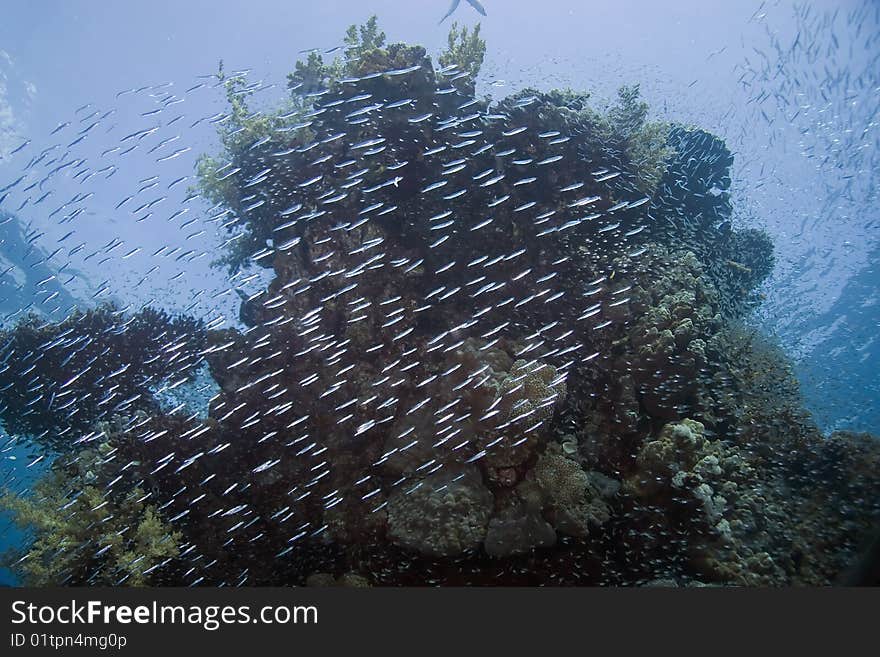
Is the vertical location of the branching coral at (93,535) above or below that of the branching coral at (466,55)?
below

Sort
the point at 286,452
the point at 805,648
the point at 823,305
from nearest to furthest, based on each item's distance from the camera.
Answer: the point at 805,648 → the point at 286,452 → the point at 823,305

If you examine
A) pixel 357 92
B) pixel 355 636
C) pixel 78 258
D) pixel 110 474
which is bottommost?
pixel 355 636

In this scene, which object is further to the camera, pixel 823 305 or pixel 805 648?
pixel 823 305

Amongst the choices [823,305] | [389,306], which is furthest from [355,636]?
[823,305]

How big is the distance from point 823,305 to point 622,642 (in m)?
53.9

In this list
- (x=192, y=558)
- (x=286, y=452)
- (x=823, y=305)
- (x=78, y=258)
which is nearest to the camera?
(x=192, y=558)

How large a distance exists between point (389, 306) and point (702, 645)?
276 inches

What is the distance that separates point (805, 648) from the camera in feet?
14.5

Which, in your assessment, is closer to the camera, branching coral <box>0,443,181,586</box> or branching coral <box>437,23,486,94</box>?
branching coral <box>0,443,181,586</box>

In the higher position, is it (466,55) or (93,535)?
(466,55)

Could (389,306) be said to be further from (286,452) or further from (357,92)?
(357,92)

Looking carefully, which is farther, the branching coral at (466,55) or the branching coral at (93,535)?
the branching coral at (466,55)

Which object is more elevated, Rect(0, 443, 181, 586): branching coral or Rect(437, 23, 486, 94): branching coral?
Rect(437, 23, 486, 94): branching coral

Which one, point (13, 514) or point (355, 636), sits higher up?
point (13, 514)
